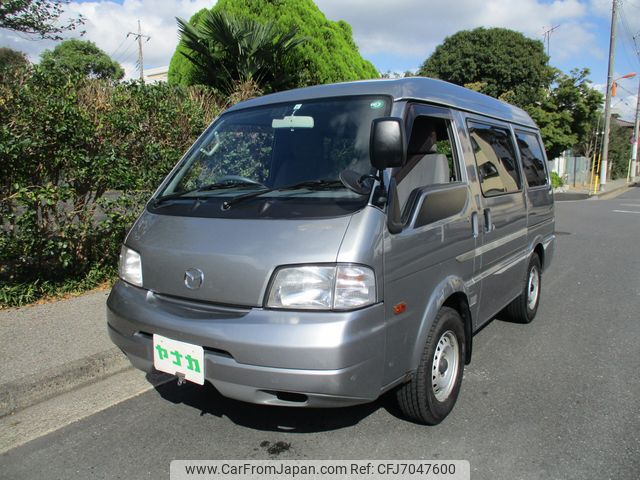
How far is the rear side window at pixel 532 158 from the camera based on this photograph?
491cm

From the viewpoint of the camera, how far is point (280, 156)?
10.9 ft

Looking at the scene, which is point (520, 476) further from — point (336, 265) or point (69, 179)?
point (69, 179)

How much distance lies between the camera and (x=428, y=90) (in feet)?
10.6

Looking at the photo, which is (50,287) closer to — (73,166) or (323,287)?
(73,166)

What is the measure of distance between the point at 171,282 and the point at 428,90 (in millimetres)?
1963

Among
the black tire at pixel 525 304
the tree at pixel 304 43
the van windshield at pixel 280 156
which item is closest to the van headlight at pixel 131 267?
the van windshield at pixel 280 156

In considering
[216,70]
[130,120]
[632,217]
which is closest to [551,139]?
[632,217]

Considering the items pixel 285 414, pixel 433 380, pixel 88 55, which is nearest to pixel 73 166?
pixel 285 414

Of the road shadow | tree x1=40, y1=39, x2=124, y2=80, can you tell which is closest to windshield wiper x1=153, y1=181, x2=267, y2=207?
the road shadow

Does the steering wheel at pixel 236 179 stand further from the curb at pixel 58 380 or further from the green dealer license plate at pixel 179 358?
the curb at pixel 58 380

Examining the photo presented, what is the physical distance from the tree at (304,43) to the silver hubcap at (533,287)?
18.7 feet

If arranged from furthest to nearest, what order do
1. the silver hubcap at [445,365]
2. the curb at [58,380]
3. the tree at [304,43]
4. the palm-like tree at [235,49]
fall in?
the tree at [304,43], the palm-like tree at [235,49], the curb at [58,380], the silver hubcap at [445,365]

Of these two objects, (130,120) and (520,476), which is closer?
(520,476)

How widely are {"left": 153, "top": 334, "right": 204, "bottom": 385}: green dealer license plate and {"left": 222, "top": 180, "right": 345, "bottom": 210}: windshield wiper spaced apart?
79cm
